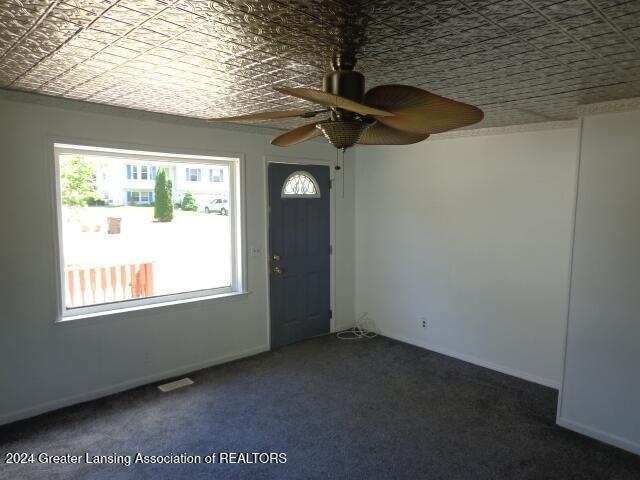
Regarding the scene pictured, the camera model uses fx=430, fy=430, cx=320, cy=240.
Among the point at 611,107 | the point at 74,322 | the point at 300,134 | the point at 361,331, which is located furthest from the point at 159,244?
the point at 611,107

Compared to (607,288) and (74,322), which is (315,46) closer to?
(607,288)

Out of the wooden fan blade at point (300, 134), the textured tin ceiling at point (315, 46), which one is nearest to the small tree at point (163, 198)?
the textured tin ceiling at point (315, 46)

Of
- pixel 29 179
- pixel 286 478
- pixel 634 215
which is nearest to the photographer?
pixel 286 478

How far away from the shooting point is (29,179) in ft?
10.2

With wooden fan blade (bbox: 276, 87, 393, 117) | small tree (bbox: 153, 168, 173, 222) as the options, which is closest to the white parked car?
small tree (bbox: 153, 168, 173, 222)

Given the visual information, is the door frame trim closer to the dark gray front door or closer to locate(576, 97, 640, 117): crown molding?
the dark gray front door

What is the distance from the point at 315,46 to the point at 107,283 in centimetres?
284

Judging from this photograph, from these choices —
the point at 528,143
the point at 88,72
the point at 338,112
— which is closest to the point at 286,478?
the point at 338,112

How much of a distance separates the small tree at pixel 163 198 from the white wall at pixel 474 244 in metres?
2.33

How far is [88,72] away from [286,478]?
2631mm

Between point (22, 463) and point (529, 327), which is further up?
point (529, 327)

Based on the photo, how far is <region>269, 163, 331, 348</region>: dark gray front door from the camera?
4.68 metres

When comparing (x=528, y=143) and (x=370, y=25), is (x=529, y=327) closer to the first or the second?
(x=528, y=143)

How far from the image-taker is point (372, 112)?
1.53 metres
